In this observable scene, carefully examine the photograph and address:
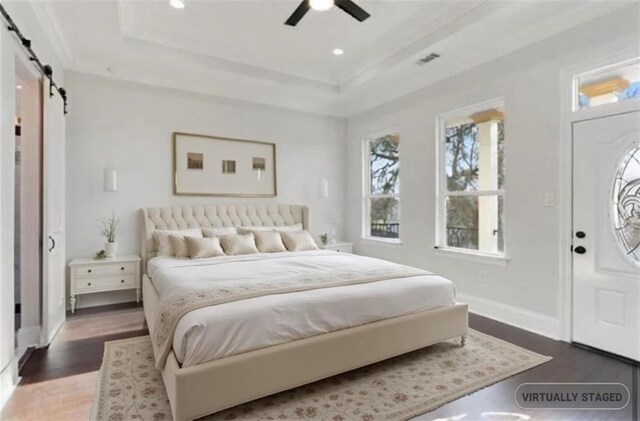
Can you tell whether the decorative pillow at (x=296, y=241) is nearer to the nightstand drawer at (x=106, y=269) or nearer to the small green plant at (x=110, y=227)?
the nightstand drawer at (x=106, y=269)

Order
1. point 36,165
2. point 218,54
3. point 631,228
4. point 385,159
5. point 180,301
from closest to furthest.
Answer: point 180,301, point 631,228, point 36,165, point 218,54, point 385,159

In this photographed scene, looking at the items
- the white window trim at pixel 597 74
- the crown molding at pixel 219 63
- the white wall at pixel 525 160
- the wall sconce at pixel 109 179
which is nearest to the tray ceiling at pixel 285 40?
the crown molding at pixel 219 63

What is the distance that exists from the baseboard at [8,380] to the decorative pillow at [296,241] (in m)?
2.76

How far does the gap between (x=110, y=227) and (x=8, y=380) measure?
7.72 feet

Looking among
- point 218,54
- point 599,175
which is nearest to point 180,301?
point 218,54

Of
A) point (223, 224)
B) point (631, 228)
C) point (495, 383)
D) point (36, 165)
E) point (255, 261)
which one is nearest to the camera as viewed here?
point (495, 383)

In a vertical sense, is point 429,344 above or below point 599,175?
below

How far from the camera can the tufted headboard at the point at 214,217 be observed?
14.4ft

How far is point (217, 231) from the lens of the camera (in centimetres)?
449

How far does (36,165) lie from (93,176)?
1.25 m

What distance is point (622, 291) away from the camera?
9.16 ft

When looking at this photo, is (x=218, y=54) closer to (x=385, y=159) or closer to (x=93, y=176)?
(x=93, y=176)

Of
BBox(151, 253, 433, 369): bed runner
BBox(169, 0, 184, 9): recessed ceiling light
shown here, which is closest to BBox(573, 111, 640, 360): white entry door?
BBox(151, 253, 433, 369): bed runner

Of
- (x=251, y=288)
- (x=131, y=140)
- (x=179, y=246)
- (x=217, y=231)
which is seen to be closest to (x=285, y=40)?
(x=131, y=140)
